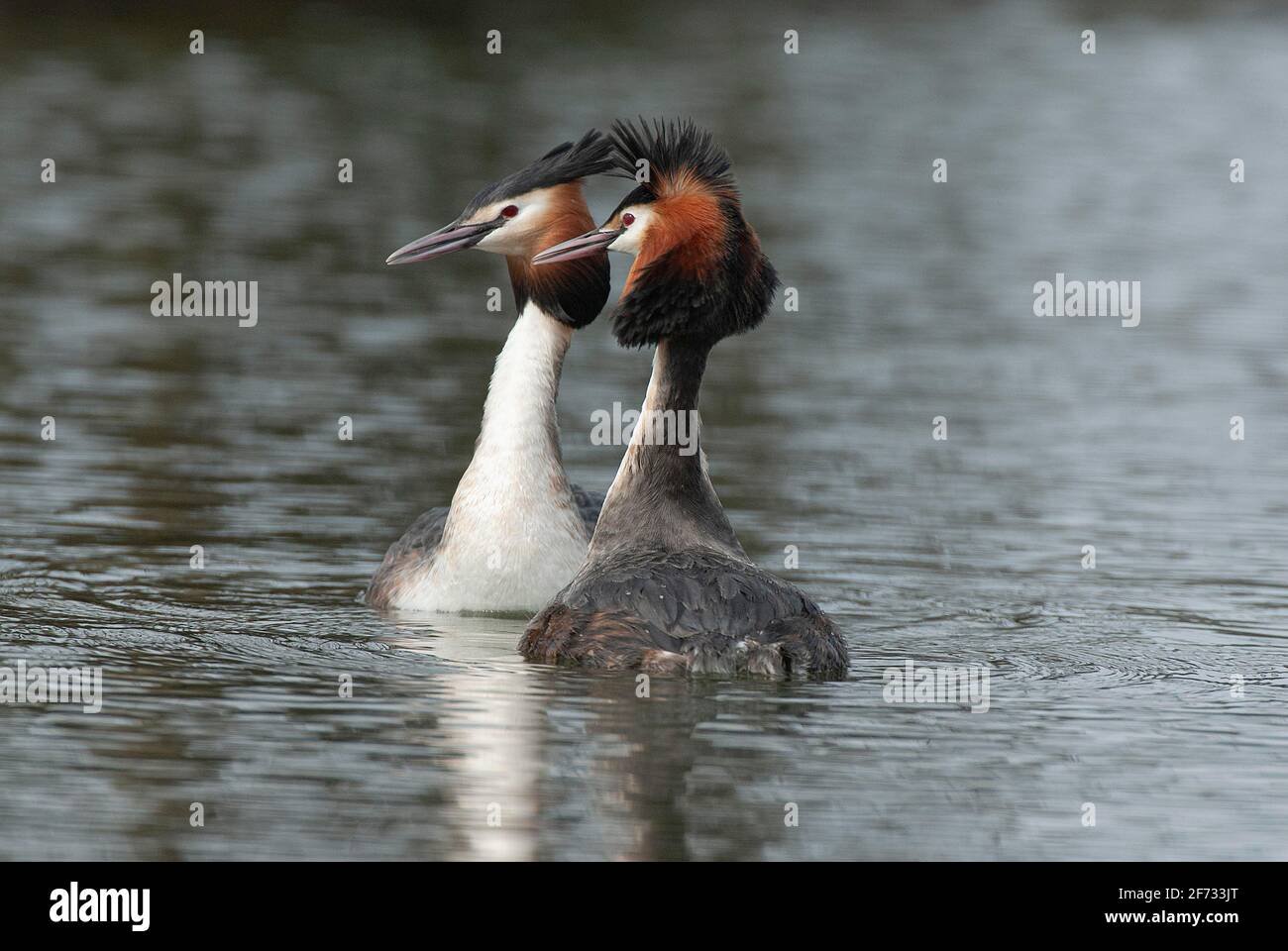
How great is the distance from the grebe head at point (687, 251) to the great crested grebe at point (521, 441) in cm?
117

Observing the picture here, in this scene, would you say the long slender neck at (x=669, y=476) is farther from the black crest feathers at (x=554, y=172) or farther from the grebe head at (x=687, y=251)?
the black crest feathers at (x=554, y=172)

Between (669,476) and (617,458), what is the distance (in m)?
5.29

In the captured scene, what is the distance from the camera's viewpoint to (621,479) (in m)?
11.4

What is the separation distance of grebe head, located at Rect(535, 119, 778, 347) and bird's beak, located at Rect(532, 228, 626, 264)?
0.16 meters

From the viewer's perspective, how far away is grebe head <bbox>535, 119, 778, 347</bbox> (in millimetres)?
11062

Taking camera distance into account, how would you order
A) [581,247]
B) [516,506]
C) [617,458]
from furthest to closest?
[617,458], [516,506], [581,247]

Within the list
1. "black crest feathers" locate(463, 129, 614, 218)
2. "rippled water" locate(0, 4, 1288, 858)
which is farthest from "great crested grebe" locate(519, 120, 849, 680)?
"black crest feathers" locate(463, 129, 614, 218)

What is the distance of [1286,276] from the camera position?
963 inches

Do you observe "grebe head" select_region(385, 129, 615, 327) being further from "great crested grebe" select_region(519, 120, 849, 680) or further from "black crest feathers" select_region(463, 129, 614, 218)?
"great crested grebe" select_region(519, 120, 849, 680)

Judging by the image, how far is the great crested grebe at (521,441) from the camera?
40.5ft

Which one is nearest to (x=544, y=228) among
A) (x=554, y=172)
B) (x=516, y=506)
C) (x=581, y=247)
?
(x=554, y=172)

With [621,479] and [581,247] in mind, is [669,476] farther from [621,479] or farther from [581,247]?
[581,247]

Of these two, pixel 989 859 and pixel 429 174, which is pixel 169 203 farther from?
pixel 989 859

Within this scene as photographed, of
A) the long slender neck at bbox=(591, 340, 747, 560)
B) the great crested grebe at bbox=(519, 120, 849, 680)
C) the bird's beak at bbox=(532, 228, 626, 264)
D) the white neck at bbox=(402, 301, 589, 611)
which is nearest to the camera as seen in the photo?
the great crested grebe at bbox=(519, 120, 849, 680)
